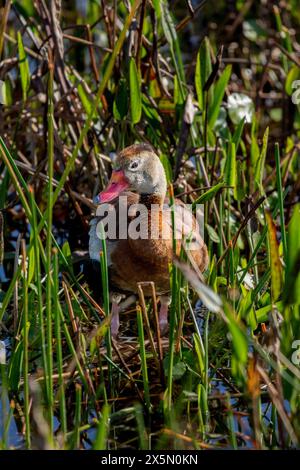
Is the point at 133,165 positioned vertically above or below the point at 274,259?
above

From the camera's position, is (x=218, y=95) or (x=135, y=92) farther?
(x=218, y=95)

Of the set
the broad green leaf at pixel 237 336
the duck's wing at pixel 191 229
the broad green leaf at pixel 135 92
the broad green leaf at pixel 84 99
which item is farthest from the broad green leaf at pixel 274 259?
the broad green leaf at pixel 84 99

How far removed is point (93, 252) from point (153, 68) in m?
1.12

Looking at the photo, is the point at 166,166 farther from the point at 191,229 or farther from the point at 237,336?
the point at 237,336

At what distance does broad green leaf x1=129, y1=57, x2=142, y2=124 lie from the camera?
3768mm

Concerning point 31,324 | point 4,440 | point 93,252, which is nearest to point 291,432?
point 4,440

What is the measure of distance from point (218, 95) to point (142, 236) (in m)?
0.98

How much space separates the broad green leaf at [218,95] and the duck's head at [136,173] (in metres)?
0.62

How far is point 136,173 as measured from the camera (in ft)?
11.9

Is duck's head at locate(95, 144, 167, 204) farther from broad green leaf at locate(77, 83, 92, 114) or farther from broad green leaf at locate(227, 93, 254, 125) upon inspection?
broad green leaf at locate(227, 93, 254, 125)

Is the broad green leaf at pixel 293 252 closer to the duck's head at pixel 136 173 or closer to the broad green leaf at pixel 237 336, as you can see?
the broad green leaf at pixel 237 336

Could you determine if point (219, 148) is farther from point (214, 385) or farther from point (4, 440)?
point (4, 440)

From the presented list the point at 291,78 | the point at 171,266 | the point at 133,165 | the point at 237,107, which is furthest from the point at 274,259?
the point at 291,78

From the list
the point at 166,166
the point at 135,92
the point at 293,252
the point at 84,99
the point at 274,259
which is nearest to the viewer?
the point at 293,252
